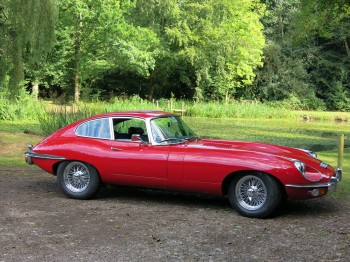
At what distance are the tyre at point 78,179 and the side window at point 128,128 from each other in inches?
29.6

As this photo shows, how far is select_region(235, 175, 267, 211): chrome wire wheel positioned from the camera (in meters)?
6.95

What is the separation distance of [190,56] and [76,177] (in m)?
37.7

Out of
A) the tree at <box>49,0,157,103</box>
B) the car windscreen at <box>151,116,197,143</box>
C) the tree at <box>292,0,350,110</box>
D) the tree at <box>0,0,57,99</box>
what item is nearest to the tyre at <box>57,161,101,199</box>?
the car windscreen at <box>151,116,197,143</box>

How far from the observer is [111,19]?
4056 cm

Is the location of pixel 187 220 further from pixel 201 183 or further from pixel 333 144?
pixel 333 144

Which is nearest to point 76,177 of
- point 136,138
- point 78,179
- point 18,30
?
point 78,179

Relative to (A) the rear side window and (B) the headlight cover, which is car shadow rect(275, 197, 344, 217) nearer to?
→ (B) the headlight cover

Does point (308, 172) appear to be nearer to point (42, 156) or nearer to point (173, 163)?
point (173, 163)

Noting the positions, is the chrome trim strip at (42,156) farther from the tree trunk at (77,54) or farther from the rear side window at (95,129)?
the tree trunk at (77,54)

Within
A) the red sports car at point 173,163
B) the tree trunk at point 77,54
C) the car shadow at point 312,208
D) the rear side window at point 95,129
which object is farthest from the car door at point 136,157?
the tree trunk at point 77,54

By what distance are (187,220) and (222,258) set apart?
1688 mm

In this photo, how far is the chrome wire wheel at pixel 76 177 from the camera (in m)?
8.27

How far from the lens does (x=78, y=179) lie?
8.34 meters

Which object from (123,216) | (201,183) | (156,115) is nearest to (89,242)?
(123,216)
